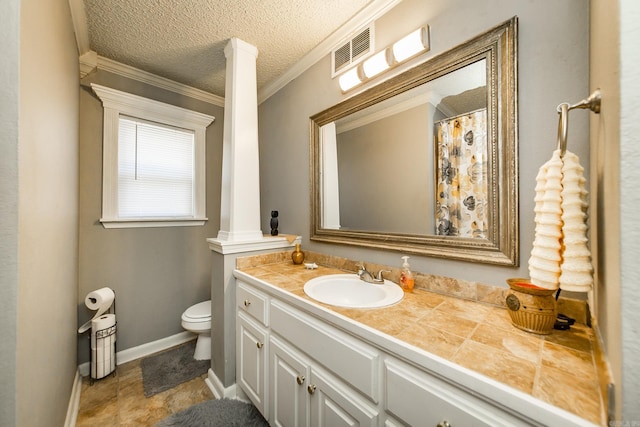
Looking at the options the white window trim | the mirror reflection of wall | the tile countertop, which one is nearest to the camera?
the tile countertop

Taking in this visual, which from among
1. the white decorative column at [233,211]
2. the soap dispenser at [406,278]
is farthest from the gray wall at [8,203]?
the soap dispenser at [406,278]

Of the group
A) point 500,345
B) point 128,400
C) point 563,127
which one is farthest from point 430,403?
point 128,400

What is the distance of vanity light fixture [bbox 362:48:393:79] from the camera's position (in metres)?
1.35

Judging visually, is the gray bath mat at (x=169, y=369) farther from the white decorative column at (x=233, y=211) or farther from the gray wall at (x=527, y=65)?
the gray wall at (x=527, y=65)

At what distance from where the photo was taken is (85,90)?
1.89m

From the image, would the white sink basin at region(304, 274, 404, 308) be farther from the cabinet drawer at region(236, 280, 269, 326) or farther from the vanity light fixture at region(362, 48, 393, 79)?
the vanity light fixture at region(362, 48, 393, 79)

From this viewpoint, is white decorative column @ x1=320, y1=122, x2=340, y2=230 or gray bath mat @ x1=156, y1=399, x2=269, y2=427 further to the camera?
white decorative column @ x1=320, y1=122, x2=340, y2=230

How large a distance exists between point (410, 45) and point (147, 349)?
305 cm

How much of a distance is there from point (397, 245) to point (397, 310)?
460 mm

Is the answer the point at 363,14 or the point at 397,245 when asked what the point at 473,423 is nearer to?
the point at 397,245

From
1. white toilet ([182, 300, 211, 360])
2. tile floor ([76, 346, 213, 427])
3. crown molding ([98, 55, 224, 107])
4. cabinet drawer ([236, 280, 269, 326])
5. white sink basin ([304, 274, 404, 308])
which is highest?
crown molding ([98, 55, 224, 107])

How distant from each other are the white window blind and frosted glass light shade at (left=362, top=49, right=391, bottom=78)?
6.14 ft

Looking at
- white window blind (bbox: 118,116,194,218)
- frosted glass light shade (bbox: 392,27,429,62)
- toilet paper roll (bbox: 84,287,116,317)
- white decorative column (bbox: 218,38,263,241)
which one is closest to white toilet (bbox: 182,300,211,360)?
toilet paper roll (bbox: 84,287,116,317)

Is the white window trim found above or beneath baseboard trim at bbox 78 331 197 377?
above
